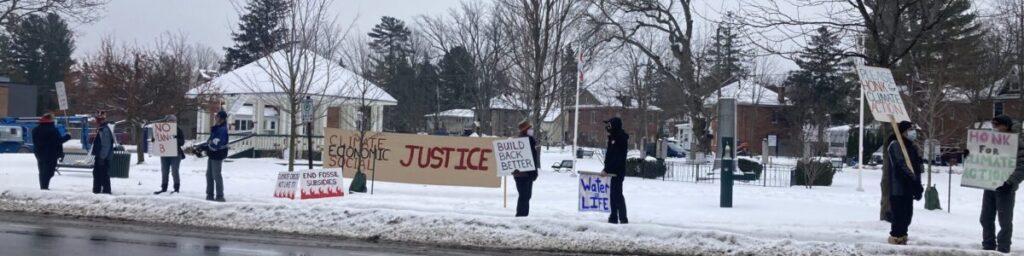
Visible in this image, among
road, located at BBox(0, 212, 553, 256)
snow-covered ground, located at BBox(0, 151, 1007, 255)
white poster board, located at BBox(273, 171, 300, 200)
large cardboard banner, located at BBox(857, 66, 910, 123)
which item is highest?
large cardboard banner, located at BBox(857, 66, 910, 123)

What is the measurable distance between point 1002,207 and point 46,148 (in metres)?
15.6

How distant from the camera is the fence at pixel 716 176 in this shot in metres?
29.6

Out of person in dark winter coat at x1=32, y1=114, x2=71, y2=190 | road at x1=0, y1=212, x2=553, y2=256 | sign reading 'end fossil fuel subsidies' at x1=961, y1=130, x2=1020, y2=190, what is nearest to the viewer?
road at x1=0, y1=212, x2=553, y2=256

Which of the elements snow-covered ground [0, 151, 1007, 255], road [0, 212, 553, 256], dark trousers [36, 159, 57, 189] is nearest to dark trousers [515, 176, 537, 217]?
snow-covered ground [0, 151, 1007, 255]

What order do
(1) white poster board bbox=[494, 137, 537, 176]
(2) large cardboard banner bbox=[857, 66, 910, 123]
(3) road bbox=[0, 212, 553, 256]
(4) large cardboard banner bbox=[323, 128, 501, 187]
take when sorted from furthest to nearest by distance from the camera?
(4) large cardboard banner bbox=[323, 128, 501, 187]
(1) white poster board bbox=[494, 137, 537, 176]
(2) large cardboard banner bbox=[857, 66, 910, 123]
(3) road bbox=[0, 212, 553, 256]

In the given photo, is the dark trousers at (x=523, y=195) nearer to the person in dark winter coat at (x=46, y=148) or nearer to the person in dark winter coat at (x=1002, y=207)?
the person in dark winter coat at (x=1002, y=207)

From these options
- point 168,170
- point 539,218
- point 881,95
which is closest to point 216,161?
point 168,170

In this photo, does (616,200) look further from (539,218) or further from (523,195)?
(523,195)

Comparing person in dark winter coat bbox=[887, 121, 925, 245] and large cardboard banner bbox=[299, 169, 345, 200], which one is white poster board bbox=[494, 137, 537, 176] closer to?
large cardboard banner bbox=[299, 169, 345, 200]

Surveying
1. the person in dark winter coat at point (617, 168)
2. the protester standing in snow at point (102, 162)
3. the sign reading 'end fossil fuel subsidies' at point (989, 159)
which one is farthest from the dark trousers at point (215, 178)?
the sign reading 'end fossil fuel subsidies' at point (989, 159)

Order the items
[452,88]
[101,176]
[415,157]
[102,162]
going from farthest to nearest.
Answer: [452,88] < [415,157] < [101,176] < [102,162]

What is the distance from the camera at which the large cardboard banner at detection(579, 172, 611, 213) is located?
14.4 meters

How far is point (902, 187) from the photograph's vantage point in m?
11.8

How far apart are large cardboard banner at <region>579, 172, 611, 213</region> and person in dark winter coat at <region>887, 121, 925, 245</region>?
4.06 meters
